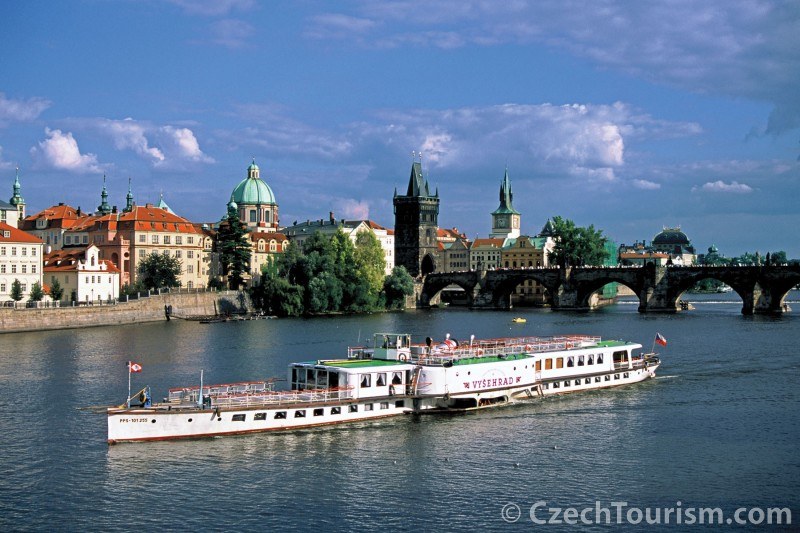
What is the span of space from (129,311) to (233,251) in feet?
95.7

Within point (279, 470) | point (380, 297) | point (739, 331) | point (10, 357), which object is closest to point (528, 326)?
point (739, 331)

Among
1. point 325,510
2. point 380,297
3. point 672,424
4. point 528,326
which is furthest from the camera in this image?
point 380,297

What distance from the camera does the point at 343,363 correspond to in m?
53.1

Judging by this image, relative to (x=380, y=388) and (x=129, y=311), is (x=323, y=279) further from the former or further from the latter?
(x=380, y=388)

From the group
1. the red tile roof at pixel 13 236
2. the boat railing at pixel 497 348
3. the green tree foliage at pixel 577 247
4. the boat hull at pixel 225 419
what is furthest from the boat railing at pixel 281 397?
the green tree foliage at pixel 577 247

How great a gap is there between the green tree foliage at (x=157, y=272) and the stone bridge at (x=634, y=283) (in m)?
59.3

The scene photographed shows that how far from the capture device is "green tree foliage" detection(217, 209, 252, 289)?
147 m

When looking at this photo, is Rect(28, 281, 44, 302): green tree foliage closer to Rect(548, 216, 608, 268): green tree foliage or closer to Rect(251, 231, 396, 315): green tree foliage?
Rect(251, 231, 396, 315): green tree foliage

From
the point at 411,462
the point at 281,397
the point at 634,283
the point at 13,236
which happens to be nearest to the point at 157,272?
the point at 13,236

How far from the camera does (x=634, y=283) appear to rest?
160625 mm

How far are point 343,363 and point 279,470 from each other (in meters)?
13.0

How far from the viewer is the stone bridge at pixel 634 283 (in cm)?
14425

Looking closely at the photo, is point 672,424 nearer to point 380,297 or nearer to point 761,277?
point 761,277

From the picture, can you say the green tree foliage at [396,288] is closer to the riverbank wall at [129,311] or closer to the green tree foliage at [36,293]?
the riverbank wall at [129,311]
